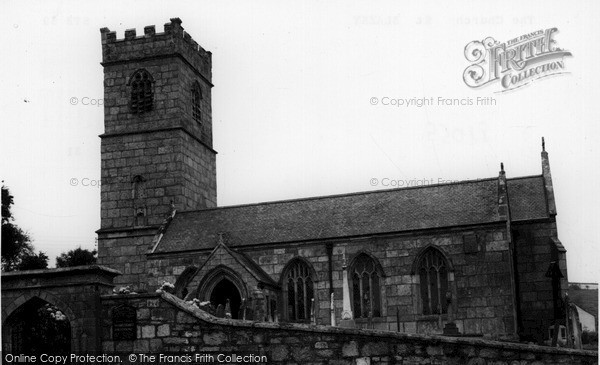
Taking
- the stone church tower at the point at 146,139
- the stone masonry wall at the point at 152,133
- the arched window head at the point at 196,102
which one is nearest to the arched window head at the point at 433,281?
the stone church tower at the point at 146,139

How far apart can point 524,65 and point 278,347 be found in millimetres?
10850

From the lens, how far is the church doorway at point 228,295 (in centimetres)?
3431

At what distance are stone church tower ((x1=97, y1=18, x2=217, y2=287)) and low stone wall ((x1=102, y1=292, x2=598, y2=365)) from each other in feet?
75.5

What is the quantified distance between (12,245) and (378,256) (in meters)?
20.7

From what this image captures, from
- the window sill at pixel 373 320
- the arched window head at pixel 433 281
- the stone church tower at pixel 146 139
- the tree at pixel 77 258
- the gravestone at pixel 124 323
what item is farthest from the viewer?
the tree at pixel 77 258

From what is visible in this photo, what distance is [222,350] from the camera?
17.6 meters

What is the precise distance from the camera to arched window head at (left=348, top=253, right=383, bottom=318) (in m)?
33.8

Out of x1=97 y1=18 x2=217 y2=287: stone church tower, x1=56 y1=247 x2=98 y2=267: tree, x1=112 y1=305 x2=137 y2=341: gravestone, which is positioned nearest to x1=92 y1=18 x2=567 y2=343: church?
x1=97 y1=18 x2=217 y2=287: stone church tower

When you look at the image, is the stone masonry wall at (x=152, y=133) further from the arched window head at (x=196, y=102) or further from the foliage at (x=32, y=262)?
the foliage at (x=32, y=262)

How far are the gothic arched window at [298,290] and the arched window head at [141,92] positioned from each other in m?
13.1

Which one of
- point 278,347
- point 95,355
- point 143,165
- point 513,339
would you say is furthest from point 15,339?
point 143,165

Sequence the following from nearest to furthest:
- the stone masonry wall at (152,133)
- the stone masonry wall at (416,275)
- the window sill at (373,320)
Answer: the stone masonry wall at (416,275) → the window sill at (373,320) → the stone masonry wall at (152,133)

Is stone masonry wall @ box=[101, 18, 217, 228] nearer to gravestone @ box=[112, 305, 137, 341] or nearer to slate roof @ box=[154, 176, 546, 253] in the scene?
slate roof @ box=[154, 176, 546, 253]

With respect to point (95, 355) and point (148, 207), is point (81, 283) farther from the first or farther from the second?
point (148, 207)
